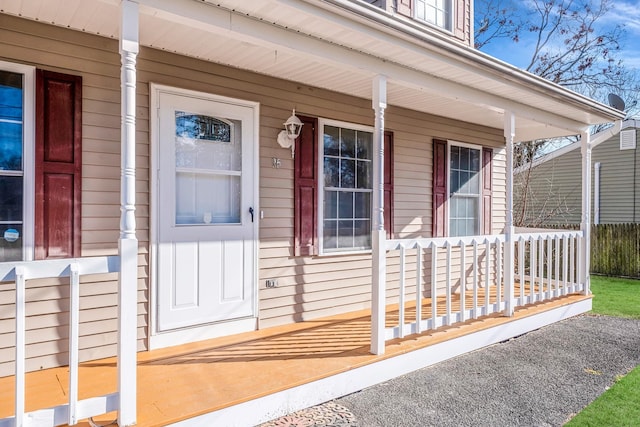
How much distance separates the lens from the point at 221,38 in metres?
3.28

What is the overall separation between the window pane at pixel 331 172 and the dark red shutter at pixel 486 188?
2.89 m

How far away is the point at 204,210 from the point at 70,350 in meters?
1.77

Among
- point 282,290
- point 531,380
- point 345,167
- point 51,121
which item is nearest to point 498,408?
point 531,380

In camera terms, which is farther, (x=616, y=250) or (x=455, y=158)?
(x=616, y=250)

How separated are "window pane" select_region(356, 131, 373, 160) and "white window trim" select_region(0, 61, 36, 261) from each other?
10.4ft

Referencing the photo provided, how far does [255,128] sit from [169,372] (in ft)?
7.37

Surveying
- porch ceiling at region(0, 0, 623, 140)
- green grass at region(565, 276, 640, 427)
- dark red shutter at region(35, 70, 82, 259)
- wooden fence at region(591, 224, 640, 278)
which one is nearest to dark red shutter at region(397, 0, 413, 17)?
porch ceiling at region(0, 0, 623, 140)

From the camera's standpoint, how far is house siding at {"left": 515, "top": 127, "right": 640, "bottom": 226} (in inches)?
491

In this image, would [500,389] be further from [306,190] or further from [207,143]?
[207,143]

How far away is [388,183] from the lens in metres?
5.28

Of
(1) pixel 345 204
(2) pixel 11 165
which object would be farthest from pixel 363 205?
(2) pixel 11 165

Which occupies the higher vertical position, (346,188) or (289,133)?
(289,133)

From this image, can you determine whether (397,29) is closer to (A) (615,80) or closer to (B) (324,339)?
(B) (324,339)

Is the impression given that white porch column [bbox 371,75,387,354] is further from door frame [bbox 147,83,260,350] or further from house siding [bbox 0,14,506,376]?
door frame [bbox 147,83,260,350]
